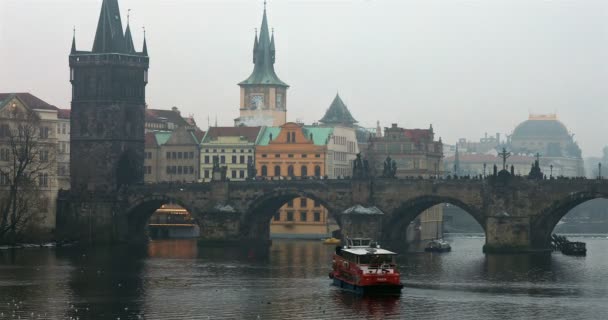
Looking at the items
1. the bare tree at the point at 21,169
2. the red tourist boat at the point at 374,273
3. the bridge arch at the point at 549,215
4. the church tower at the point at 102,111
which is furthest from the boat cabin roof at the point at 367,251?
the church tower at the point at 102,111

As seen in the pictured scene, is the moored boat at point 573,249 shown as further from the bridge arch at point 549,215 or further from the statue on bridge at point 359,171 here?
the statue on bridge at point 359,171

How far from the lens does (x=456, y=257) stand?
171 metres

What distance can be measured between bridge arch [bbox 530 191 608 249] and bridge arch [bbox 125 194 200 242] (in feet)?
151

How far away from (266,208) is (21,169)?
35334 millimetres

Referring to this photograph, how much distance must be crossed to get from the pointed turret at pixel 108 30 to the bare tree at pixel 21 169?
47.2 feet

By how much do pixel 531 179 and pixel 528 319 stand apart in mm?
66133

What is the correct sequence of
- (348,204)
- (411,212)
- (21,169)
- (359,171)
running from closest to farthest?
(21,169)
(411,212)
(359,171)
(348,204)

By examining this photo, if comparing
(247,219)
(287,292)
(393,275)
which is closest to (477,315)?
(393,275)

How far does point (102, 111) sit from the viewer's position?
19550cm

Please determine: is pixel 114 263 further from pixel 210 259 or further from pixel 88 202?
pixel 88 202

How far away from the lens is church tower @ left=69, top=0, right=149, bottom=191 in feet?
642

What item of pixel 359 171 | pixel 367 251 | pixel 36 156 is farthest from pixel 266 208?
pixel 367 251

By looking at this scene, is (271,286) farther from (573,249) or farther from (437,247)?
(573,249)

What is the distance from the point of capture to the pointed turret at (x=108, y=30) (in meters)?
195
